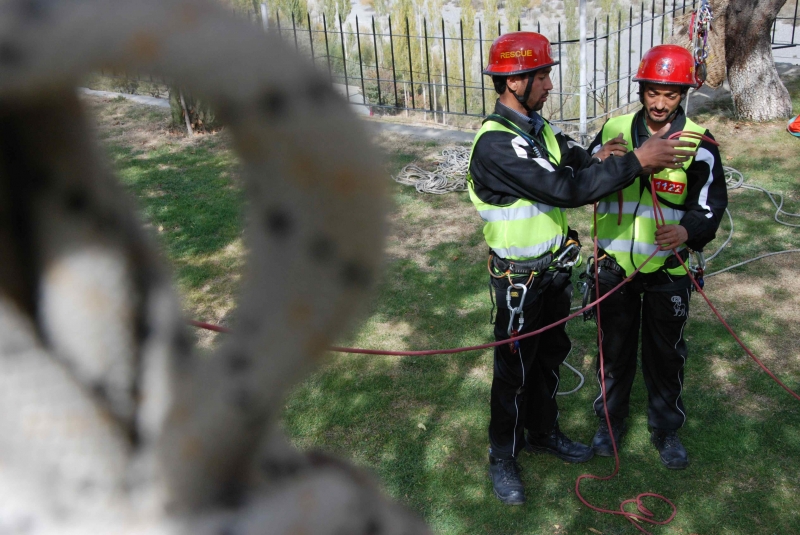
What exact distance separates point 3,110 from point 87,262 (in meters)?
0.13

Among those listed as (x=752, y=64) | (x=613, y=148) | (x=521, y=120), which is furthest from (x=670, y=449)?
(x=752, y=64)

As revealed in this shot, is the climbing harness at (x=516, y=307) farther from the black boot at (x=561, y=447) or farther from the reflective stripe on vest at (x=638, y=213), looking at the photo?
the black boot at (x=561, y=447)

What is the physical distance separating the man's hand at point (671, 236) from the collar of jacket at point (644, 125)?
44cm

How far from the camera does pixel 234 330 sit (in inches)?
20.0

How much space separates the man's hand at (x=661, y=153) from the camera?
10.5 feet

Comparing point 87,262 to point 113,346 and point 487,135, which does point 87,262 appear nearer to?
point 113,346

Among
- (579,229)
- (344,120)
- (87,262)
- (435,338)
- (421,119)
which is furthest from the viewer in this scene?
(421,119)

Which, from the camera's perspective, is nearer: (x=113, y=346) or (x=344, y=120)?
(x=344, y=120)

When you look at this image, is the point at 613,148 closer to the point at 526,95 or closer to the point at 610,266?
the point at 526,95

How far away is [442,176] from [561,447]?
429 cm

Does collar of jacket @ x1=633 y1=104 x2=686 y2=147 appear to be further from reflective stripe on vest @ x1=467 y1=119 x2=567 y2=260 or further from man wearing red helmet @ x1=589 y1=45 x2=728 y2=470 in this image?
reflective stripe on vest @ x1=467 y1=119 x2=567 y2=260

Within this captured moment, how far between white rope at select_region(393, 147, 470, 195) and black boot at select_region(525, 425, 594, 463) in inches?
155

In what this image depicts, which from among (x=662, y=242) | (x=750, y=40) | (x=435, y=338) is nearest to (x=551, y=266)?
(x=662, y=242)

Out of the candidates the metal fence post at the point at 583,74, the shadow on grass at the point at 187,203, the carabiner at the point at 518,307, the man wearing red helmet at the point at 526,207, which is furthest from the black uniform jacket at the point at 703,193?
the metal fence post at the point at 583,74
